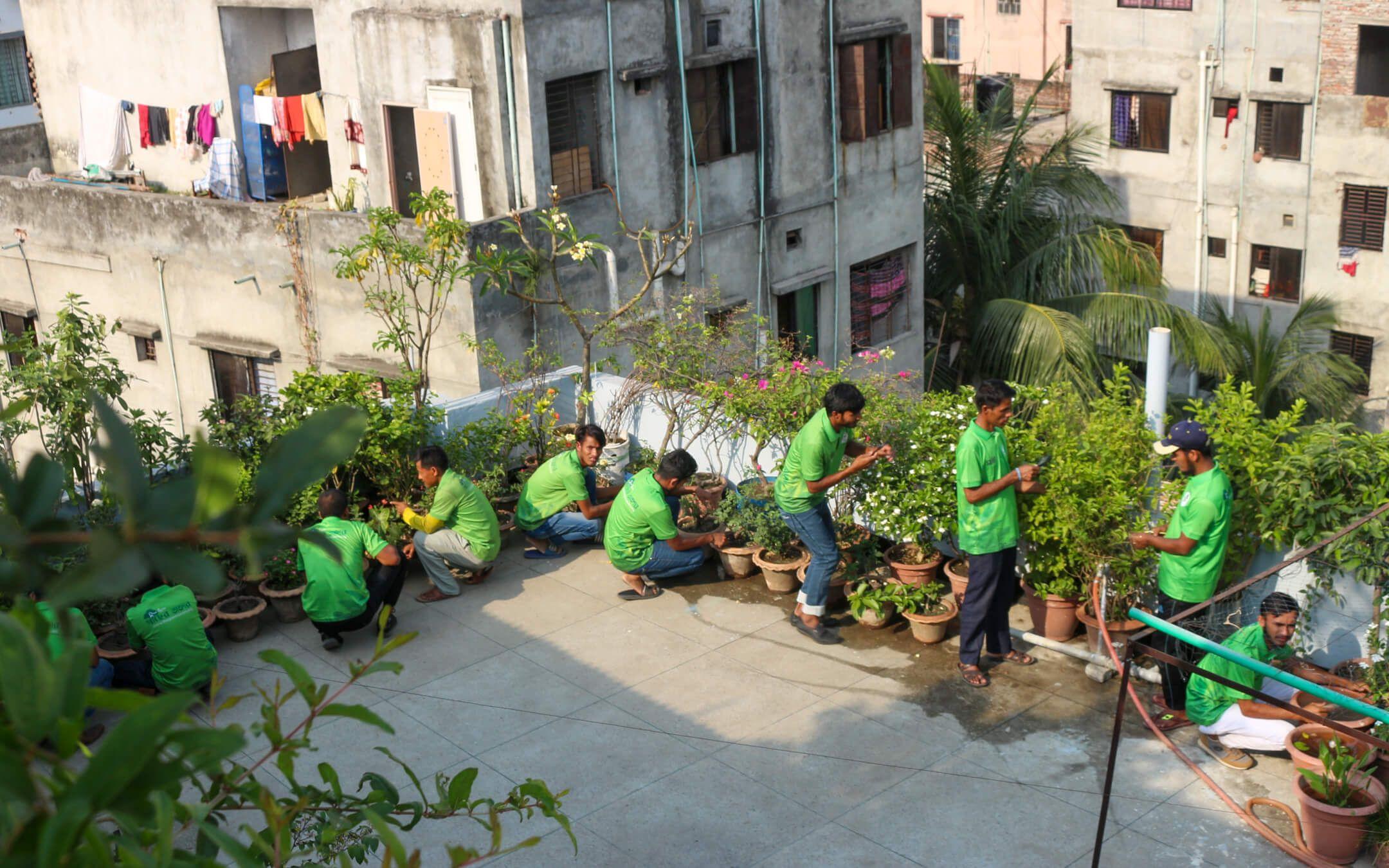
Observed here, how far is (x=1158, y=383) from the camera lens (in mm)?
8211

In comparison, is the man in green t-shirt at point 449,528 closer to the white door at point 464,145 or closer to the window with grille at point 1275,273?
the white door at point 464,145

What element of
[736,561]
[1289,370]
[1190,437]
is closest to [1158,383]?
[1190,437]

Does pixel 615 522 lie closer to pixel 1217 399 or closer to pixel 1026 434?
pixel 1026 434

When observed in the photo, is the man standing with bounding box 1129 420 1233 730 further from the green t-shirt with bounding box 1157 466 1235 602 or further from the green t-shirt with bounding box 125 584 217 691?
the green t-shirt with bounding box 125 584 217 691

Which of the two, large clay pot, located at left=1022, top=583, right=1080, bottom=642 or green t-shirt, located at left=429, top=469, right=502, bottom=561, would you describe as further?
green t-shirt, located at left=429, top=469, right=502, bottom=561

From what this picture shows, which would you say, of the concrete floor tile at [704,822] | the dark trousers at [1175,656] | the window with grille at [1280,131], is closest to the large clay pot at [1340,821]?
the dark trousers at [1175,656]

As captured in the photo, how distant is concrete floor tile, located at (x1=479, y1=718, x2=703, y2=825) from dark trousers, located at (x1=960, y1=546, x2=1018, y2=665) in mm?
1616

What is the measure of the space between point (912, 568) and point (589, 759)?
2.34 meters

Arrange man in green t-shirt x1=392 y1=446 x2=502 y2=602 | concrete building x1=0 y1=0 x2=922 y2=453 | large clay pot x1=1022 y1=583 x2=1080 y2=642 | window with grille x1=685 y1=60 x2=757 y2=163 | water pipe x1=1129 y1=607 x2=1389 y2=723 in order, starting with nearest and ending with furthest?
1. water pipe x1=1129 y1=607 x2=1389 y2=723
2. large clay pot x1=1022 y1=583 x2=1080 y2=642
3. man in green t-shirt x1=392 y1=446 x2=502 y2=602
4. concrete building x1=0 y1=0 x2=922 y2=453
5. window with grille x1=685 y1=60 x2=757 y2=163

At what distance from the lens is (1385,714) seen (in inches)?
184

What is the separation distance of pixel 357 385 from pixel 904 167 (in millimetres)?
10307

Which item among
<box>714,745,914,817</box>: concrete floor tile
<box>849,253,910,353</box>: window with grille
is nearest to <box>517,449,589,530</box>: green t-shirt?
<box>714,745,914,817</box>: concrete floor tile

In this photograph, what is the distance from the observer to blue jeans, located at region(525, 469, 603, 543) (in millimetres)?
9641

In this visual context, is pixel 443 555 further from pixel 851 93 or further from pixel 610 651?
pixel 851 93
